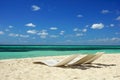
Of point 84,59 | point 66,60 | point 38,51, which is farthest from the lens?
point 38,51

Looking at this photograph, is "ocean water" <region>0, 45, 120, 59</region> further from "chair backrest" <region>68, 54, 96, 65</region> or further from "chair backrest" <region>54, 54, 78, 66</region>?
"chair backrest" <region>54, 54, 78, 66</region>

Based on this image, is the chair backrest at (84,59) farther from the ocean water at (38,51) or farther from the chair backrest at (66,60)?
the ocean water at (38,51)

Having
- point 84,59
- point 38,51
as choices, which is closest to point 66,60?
point 84,59

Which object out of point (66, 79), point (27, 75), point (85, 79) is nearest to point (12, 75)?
point (27, 75)

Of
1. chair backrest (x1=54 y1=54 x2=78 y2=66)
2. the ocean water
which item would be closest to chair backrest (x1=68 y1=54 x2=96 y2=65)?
chair backrest (x1=54 y1=54 x2=78 y2=66)

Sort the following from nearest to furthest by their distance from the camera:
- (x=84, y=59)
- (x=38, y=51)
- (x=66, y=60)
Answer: (x=66, y=60), (x=84, y=59), (x=38, y=51)

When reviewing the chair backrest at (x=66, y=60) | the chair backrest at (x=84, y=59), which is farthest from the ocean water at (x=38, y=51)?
the chair backrest at (x=66, y=60)

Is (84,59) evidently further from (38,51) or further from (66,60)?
(38,51)

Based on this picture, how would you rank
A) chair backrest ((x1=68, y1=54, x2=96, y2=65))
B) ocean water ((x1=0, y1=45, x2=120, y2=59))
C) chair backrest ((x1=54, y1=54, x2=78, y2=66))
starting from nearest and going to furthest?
chair backrest ((x1=54, y1=54, x2=78, y2=66)) < chair backrest ((x1=68, y1=54, x2=96, y2=65)) < ocean water ((x1=0, y1=45, x2=120, y2=59))

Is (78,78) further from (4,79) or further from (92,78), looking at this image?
(4,79)

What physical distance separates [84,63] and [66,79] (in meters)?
4.35

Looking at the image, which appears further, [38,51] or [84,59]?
[38,51]

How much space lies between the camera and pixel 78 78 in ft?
21.1

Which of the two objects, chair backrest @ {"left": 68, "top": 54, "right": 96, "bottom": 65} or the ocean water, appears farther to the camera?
the ocean water
